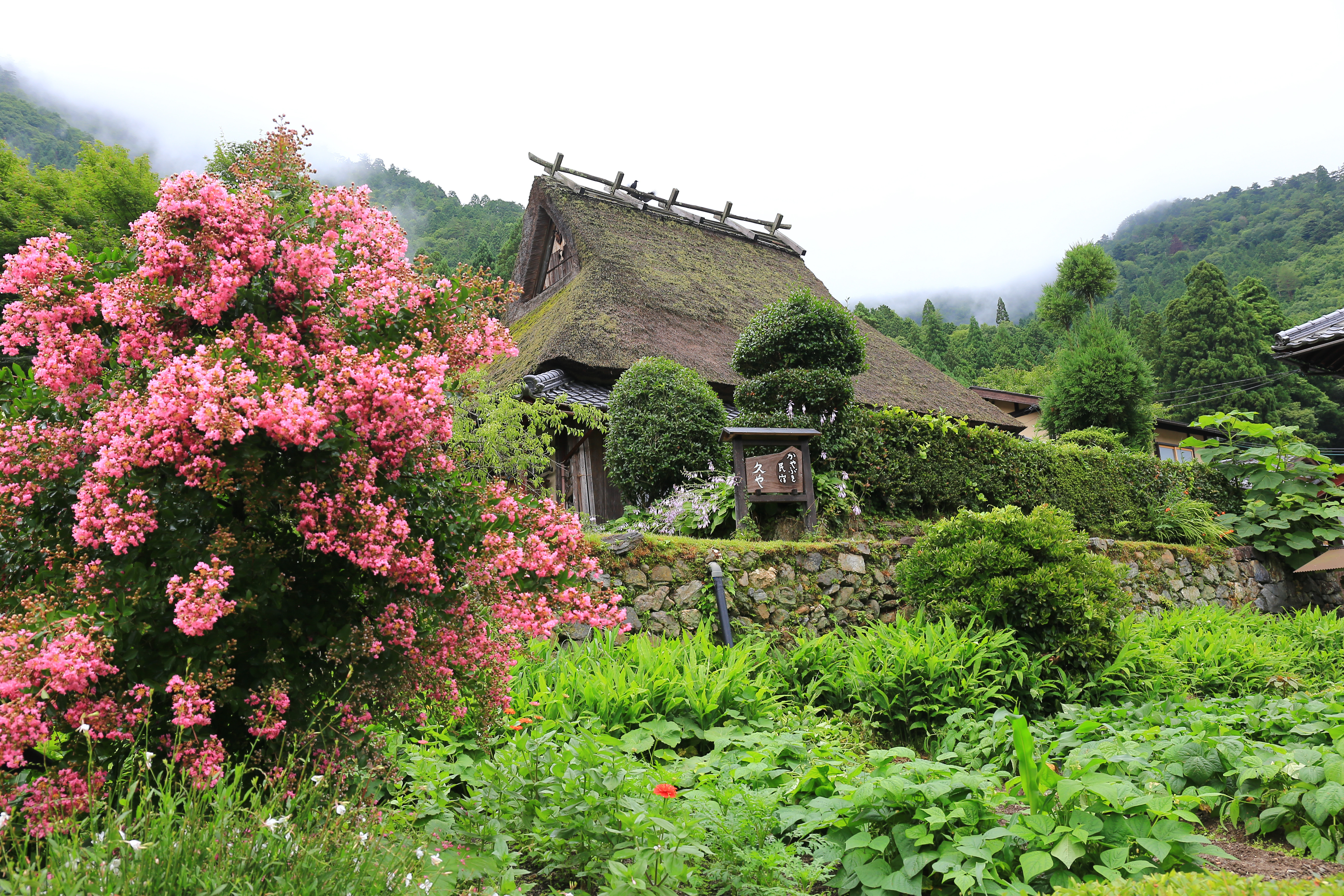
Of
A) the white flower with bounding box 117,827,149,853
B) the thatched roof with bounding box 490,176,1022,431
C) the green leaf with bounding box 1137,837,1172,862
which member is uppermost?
the thatched roof with bounding box 490,176,1022,431

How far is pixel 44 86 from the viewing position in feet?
158

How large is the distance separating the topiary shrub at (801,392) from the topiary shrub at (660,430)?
0.50 metres

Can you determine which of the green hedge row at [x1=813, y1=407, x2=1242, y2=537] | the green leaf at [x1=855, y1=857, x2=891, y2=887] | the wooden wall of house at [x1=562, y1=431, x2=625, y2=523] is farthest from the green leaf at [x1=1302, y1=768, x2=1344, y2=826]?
the wooden wall of house at [x1=562, y1=431, x2=625, y2=523]

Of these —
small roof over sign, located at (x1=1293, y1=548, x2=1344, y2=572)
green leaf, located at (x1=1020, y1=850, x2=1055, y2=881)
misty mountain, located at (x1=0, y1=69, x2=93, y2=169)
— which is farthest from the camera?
misty mountain, located at (x1=0, y1=69, x2=93, y2=169)

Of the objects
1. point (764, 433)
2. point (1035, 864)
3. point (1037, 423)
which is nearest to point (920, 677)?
point (1035, 864)

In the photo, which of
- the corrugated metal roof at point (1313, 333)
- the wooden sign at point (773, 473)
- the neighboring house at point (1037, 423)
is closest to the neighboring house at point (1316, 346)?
the corrugated metal roof at point (1313, 333)

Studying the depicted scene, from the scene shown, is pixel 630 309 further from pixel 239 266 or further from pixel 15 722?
pixel 15 722

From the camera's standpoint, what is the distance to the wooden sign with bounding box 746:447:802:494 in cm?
678

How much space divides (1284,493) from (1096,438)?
3983mm

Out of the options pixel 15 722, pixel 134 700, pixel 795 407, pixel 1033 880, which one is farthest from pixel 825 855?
pixel 795 407

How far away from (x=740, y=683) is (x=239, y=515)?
8.74 feet

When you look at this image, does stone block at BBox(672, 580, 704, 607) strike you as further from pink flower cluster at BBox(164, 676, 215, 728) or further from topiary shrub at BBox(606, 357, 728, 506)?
pink flower cluster at BBox(164, 676, 215, 728)

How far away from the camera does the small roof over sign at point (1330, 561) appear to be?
341 inches

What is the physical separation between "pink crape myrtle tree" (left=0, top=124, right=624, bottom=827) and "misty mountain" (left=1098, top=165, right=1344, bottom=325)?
119 feet
